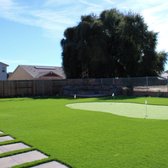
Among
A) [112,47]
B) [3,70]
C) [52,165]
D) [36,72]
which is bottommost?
[52,165]

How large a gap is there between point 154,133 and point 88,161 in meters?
2.91

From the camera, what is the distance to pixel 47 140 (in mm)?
7285

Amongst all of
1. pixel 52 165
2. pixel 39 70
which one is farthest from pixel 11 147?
pixel 39 70

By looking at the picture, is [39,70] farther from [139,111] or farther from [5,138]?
[5,138]

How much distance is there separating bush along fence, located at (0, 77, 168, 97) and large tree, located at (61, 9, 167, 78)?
13.2 ft

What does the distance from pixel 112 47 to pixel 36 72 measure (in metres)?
18.6

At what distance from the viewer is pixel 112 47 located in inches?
1390

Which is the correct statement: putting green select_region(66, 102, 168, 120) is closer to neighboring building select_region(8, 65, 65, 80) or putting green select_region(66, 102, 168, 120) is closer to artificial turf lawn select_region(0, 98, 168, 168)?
artificial turf lawn select_region(0, 98, 168, 168)

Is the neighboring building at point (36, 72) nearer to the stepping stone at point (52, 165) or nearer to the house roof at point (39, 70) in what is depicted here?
the house roof at point (39, 70)

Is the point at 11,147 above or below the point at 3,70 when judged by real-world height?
below

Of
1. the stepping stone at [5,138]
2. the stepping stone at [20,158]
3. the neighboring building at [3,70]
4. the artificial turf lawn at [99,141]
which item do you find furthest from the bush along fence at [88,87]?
the neighboring building at [3,70]

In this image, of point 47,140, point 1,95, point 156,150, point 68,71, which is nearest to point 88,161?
point 156,150

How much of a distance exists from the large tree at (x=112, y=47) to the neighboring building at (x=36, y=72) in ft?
41.2

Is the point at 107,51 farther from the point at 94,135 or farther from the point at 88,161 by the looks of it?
the point at 88,161
